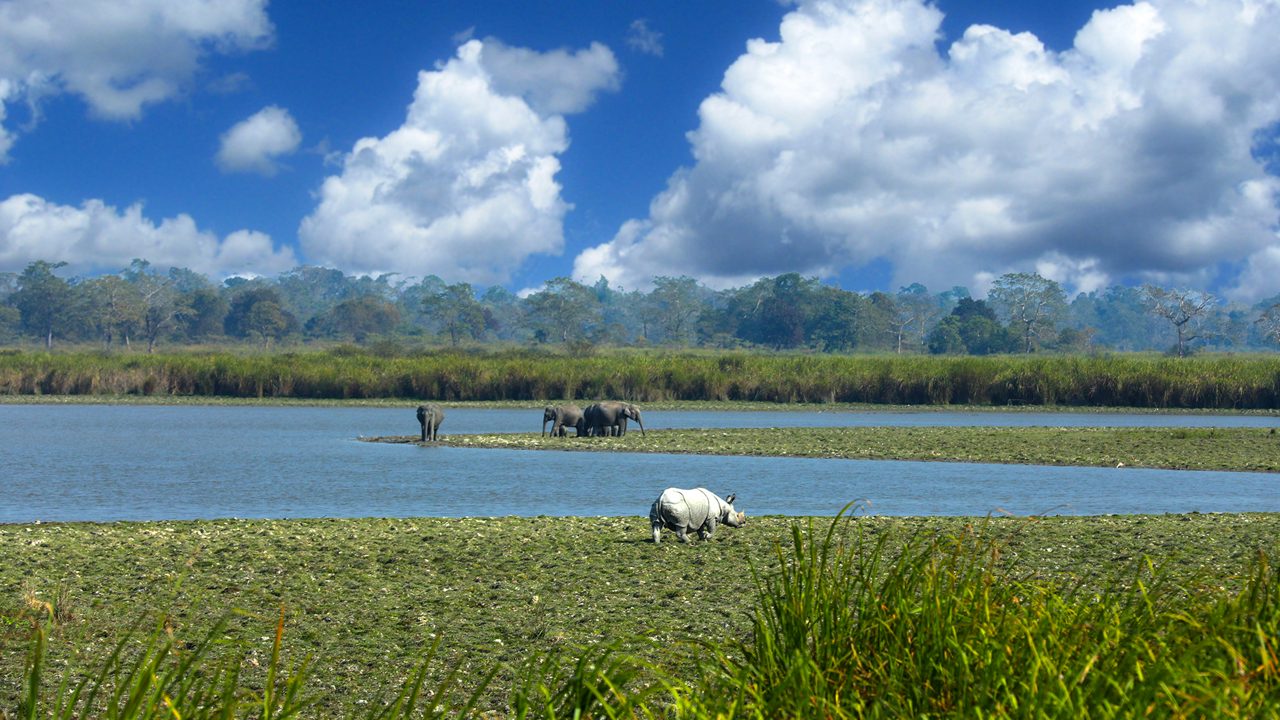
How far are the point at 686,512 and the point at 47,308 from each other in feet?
464

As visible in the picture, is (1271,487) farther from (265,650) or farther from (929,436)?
(265,650)

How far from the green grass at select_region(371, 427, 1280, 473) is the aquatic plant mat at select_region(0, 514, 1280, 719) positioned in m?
12.7

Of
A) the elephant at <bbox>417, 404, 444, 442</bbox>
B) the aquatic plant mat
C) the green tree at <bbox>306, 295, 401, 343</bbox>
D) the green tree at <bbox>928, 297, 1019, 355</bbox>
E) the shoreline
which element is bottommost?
the aquatic plant mat

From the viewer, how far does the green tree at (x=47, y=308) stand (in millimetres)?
138625

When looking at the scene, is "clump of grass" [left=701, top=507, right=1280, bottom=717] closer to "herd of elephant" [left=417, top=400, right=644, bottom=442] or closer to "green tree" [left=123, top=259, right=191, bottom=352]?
"herd of elephant" [left=417, top=400, right=644, bottom=442]

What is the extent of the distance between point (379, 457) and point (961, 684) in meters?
25.7

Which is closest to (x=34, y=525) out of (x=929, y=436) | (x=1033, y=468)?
(x=1033, y=468)

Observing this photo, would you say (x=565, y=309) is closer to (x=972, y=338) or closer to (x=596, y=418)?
(x=972, y=338)

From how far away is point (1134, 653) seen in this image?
176 inches

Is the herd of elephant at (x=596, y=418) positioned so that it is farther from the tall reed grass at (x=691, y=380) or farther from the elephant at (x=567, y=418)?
the tall reed grass at (x=691, y=380)

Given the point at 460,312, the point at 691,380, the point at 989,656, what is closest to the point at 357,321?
the point at 460,312

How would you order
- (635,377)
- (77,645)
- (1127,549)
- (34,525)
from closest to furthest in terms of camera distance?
(77,645) < (1127,549) < (34,525) < (635,377)

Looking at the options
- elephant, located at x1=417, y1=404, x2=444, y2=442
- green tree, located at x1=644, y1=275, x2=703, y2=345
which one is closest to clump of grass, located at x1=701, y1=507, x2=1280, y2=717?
elephant, located at x1=417, y1=404, x2=444, y2=442

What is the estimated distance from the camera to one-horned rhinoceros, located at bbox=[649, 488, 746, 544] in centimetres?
1427
